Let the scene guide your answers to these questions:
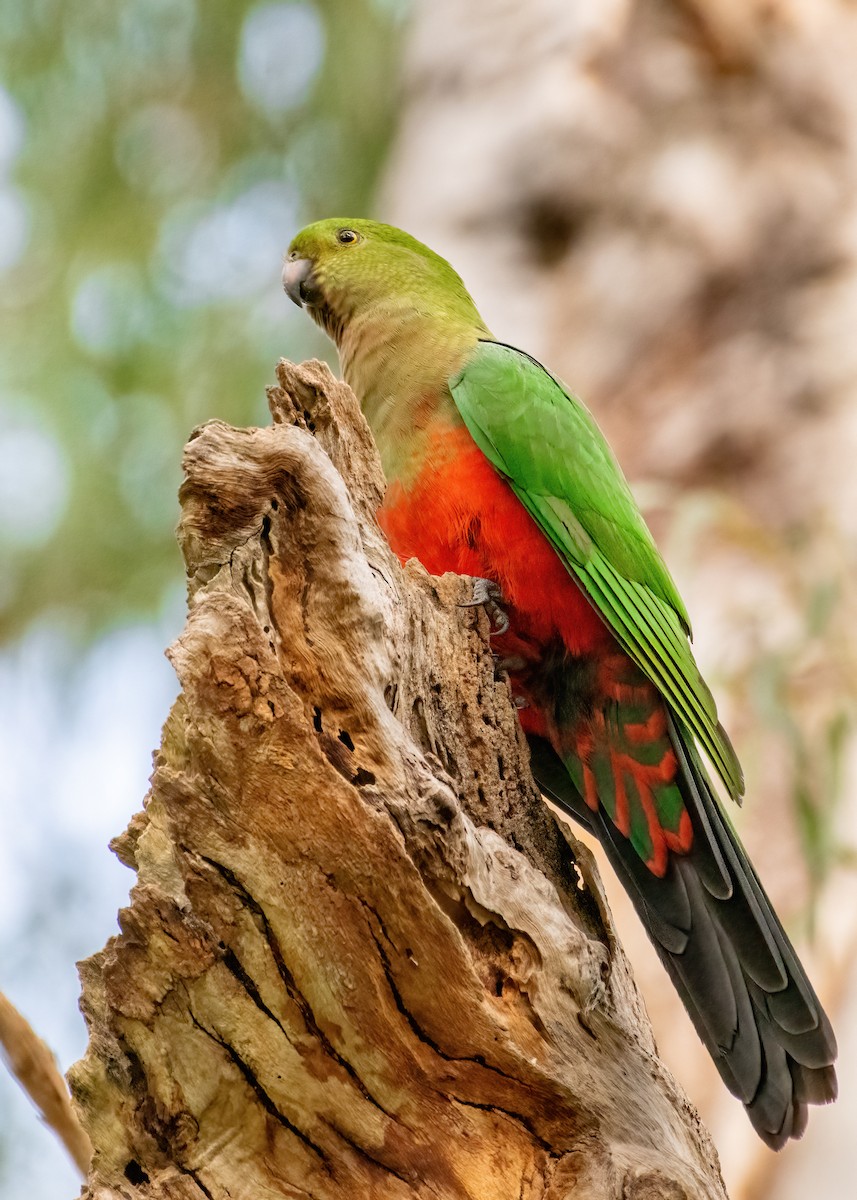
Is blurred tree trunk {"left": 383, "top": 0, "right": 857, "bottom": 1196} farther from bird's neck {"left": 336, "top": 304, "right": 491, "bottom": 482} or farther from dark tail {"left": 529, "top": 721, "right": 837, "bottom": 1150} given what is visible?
dark tail {"left": 529, "top": 721, "right": 837, "bottom": 1150}

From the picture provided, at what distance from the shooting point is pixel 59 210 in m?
6.80

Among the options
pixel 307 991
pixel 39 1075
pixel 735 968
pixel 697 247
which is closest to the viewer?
pixel 307 991

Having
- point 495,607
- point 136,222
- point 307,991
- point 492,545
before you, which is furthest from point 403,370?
point 136,222

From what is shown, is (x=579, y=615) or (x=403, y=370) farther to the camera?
(x=403, y=370)

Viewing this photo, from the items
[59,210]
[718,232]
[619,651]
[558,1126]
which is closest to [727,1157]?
[619,651]

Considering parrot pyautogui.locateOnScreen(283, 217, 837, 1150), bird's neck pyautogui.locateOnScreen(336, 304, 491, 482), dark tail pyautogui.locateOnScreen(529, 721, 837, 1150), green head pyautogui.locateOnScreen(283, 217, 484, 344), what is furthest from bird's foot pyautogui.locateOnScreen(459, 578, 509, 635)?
green head pyautogui.locateOnScreen(283, 217, 484, 344)

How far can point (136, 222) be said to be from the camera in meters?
6.84

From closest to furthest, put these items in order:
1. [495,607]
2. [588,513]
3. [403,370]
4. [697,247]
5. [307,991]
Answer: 1. [307,991]
2. [495,607]
3. [588,513]
4. [403,370]
5. [697,247]

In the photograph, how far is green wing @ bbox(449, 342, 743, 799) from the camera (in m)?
3.13

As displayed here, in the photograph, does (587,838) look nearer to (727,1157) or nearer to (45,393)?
(727,1157)

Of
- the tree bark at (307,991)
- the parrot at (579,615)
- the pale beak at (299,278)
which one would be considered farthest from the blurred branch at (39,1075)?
→ the pale beak at (299,278)

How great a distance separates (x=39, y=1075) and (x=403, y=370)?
210 cm

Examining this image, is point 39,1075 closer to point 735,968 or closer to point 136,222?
point 735,968

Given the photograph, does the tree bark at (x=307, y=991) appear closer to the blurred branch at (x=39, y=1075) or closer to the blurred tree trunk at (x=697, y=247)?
the blurred branch at (x=39, y=1075)
